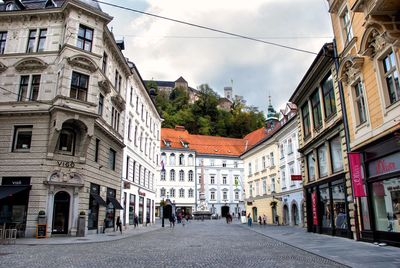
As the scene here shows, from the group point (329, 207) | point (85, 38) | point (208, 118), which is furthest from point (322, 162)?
point (208, 118)

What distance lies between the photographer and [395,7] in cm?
978

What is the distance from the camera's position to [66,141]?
21.6m

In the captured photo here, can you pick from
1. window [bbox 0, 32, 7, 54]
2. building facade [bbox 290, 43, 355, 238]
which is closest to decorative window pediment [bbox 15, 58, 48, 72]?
window [bbox 0, 32, 7, 54]

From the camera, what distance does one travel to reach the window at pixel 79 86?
853 inches

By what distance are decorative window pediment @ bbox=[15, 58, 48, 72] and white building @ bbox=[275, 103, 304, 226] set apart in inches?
897

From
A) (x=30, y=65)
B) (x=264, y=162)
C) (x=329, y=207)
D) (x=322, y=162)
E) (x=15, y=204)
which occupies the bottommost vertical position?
(x=329, y=207)

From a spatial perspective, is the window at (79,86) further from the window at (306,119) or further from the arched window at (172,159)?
the arched window at (172,159)

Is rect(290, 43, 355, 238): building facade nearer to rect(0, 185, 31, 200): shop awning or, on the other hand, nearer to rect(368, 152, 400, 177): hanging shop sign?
rect(368, 152, 400, 177): hanging shop sign

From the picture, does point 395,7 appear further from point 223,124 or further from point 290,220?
point 223,124

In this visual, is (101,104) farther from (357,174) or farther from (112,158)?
(357,174)

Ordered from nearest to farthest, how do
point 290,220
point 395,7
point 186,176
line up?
point 395,7 < point 290,220 < point 186,176

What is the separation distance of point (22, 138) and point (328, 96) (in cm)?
1983

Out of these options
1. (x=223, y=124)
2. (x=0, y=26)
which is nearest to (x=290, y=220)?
(x=0, y=26)

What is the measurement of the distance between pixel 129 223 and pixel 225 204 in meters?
42.4
